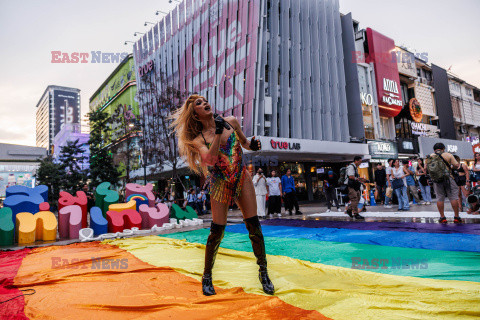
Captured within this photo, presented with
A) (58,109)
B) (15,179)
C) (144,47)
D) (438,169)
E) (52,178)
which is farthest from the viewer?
(58,109)

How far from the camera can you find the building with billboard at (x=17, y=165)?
221 ft

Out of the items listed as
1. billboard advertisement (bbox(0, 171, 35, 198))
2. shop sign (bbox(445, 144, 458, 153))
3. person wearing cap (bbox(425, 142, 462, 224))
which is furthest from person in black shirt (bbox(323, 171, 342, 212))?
billboard advertisement (bbox(0, 171, 35, 198))

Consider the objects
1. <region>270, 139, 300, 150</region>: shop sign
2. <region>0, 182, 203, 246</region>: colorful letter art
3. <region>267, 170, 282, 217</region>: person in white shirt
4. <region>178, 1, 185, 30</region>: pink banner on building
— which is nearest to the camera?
<region>0, 182, 203, 246</region>: colorful letter art

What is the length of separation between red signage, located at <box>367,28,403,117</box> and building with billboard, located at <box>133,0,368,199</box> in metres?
2.77

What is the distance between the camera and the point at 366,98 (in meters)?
25.9

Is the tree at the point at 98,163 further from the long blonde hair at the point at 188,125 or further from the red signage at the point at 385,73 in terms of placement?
the long blonde hair at the point at 188,125

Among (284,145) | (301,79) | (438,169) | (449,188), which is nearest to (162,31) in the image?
(301,79)

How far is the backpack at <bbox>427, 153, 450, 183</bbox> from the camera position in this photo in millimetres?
5778

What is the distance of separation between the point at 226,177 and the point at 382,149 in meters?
26.4

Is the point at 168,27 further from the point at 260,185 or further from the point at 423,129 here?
the point at 423,129

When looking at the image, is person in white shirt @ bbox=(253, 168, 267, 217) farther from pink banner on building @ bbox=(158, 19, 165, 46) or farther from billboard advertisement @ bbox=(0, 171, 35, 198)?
billboard advertisement @ bbox=(0, 171, 35, 198)

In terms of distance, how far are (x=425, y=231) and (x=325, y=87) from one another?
65.7 ft

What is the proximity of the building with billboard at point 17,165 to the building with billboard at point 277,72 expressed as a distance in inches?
2023

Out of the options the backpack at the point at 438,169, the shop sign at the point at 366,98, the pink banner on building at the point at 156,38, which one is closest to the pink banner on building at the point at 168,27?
the pink banner on building at the point at 156,38
